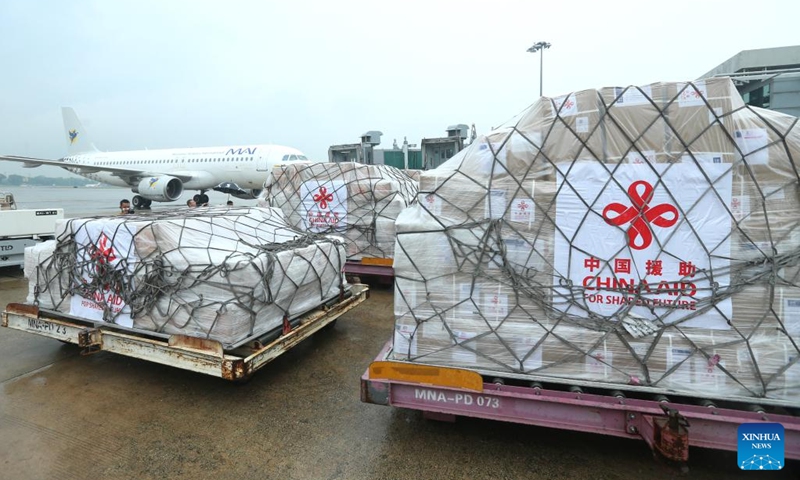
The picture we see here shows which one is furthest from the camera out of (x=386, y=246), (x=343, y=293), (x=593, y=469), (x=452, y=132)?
(x=452, y=132)

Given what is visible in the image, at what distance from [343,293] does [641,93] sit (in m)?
3.82

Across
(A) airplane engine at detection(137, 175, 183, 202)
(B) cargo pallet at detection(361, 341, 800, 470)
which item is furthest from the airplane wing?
(B) cargo pallet at detection(361, 341, 800, 470)

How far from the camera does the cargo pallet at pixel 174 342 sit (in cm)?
337

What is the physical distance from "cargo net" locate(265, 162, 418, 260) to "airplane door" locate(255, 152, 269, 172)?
12.7 metres

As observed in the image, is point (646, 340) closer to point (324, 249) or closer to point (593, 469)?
point (593, 469)

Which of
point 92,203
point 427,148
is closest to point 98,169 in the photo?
point 92,203

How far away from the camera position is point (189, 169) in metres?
21.9

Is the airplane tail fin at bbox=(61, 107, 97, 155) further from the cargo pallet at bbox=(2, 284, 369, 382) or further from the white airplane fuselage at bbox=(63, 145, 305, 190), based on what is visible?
the cargo pallet at bbox=(2, 284, 369, 382)

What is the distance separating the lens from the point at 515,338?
278 cm

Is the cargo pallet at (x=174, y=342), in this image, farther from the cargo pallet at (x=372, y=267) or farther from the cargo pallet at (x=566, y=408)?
the cargo pallet at (x=372, y=267)

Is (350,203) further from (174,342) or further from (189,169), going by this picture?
(189,169)

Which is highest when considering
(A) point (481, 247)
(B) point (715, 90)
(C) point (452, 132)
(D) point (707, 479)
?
(C) point (452, 132)

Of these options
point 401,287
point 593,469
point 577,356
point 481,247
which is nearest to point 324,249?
point 401,287

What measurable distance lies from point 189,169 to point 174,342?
2109cm
